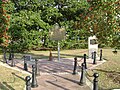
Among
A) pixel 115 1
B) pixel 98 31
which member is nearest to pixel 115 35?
pixel 98 31

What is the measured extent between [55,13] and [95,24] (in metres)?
14.9

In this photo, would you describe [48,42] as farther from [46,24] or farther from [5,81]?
[5,81]

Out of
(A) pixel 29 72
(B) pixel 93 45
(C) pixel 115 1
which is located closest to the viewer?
(C) pixel 115 1

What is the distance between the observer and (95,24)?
8.50 m

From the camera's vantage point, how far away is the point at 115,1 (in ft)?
24.5

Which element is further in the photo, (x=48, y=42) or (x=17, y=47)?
(x=48, y=42)

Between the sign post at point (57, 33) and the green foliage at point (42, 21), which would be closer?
the sign post at point (57, 33)

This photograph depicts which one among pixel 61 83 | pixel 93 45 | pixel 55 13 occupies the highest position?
pixel 55 13

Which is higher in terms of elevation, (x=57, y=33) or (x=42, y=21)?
(x=42, y=21)

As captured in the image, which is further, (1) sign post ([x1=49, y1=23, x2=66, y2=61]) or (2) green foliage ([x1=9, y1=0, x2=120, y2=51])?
(2) green foliage ([x1=9, y1=0, x2=120, y2=51])

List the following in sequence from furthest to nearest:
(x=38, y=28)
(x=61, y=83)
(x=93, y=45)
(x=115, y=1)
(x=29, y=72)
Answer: (x=38, y=28), (x=93, y=45), (x=29, y=72), (x=61, y=83), (x=115, y=1)

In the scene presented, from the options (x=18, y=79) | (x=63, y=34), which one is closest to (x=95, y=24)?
(x=18, y=79)

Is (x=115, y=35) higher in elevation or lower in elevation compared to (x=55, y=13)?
lower

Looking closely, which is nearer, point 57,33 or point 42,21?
point 57,33
